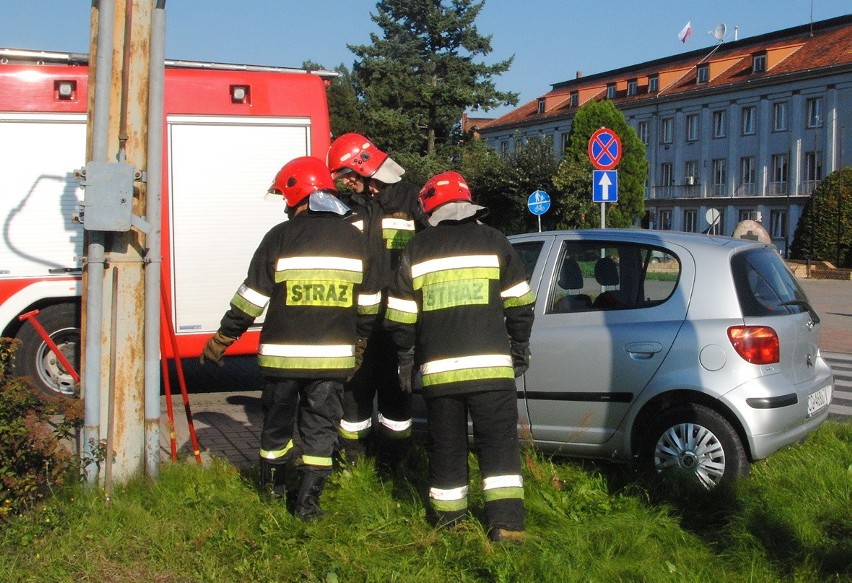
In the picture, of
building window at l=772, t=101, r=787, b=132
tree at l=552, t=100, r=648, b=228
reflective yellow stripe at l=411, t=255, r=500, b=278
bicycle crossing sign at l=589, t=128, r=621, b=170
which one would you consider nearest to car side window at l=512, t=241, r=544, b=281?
reflective yellow stripe at l=411, t=255, r=500, b=278

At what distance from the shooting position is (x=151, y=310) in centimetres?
541

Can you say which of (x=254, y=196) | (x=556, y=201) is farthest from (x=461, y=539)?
(x=556, y=201)

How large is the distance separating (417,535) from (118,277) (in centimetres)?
211

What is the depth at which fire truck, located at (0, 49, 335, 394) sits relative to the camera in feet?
27.2

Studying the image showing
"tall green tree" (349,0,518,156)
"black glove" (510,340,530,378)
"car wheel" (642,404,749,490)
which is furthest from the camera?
"tall green tree" (349,0,518,156)

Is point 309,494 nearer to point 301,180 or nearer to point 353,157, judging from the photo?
point 301,180

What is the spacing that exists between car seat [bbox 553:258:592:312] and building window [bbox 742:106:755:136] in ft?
186

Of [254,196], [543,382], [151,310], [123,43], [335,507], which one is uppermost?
[123,43]

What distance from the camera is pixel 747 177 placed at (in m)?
59.5

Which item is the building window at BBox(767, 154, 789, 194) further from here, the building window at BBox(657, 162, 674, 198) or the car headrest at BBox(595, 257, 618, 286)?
the car headrest at BBox(595, 257, 618, 286)

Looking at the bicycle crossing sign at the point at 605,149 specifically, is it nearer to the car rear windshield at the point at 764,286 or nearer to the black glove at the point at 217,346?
→ the car rear windshield at the point at 764,286

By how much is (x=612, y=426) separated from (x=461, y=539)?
1.64 m

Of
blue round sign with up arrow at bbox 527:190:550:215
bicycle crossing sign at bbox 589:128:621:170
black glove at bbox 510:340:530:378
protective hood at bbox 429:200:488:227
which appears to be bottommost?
black glove at bbox 510:340:530:378

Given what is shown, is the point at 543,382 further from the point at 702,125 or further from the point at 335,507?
the point at 702,125
